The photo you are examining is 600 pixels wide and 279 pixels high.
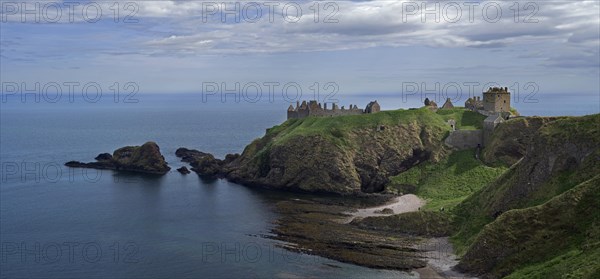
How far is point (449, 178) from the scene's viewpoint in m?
108

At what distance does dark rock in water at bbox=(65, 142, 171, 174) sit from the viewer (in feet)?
463

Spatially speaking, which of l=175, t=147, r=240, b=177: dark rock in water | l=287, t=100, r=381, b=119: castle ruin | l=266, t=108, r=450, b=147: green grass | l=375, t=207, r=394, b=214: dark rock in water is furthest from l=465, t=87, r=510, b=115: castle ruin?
l=175, t=147, r=240, b=177: dark rock in water

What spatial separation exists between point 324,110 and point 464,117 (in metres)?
33.0

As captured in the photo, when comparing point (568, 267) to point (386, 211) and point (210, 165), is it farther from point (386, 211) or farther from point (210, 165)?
point (210, 165)

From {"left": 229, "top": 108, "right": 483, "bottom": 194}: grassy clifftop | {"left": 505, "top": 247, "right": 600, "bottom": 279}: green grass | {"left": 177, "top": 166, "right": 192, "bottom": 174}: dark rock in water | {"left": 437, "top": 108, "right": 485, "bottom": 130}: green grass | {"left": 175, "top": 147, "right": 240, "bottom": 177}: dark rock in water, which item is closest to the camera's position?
{"left": 505, "top": 247, "right": 600, "bottom": 279}: green grass

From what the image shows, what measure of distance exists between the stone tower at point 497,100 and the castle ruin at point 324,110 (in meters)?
25.2

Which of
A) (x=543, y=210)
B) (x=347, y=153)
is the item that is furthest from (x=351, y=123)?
(x=543, y=210)

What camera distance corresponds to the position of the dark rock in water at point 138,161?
5551 inches

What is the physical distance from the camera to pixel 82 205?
103 meters

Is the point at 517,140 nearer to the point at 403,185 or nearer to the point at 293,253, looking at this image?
the point at 403,185

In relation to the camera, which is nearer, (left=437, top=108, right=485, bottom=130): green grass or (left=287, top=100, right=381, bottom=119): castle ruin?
(left=437, top=108, right=485, bottom=130): green grass

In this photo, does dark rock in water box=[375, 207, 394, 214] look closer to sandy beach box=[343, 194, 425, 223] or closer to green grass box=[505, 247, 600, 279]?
sandy beach box=[343, 194, 425, 223]

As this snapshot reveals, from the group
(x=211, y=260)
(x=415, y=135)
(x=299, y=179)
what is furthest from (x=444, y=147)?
(x=211, y=260)

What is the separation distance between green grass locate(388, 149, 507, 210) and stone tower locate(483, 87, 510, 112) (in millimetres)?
14753
